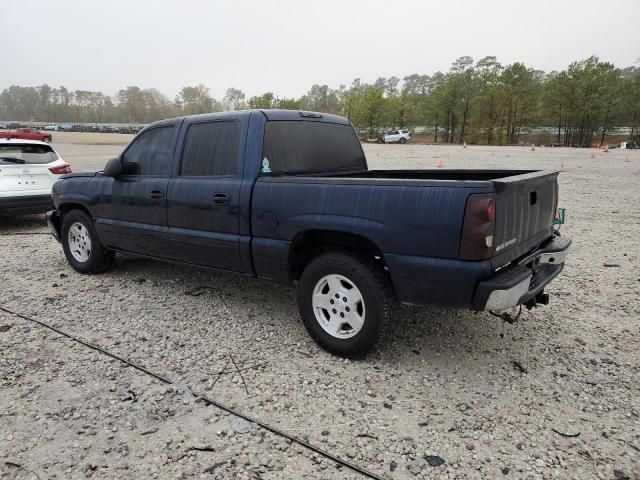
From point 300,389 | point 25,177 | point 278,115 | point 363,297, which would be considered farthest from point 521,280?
point 25,177

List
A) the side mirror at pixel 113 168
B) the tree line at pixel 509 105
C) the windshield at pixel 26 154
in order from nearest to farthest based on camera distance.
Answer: the side mirror at pixel 113 168
the windshield at pixel 26 154
the tree line at pixel 509 105

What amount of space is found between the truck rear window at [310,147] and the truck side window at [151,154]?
1.17m

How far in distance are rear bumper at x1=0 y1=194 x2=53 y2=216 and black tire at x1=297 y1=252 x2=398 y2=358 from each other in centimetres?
643

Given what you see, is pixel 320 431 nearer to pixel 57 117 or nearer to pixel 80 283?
pixel 80 283

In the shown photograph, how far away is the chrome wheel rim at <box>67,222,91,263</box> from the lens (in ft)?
18.0

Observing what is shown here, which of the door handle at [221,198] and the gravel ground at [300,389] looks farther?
the door handle at [221,198]

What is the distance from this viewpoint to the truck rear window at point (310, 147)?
13.0 ft

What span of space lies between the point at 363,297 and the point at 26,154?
7.46 m

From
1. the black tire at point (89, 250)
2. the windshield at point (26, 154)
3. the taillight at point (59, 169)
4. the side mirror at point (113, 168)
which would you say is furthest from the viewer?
the taillight at point (59, 169)

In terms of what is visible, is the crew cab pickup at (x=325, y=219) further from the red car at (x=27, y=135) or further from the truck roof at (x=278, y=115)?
the red car at (x=27, y=135)

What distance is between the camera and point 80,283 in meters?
5.28

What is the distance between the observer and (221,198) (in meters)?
3.95

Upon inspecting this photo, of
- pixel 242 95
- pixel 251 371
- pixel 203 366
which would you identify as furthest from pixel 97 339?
pixel 242 95

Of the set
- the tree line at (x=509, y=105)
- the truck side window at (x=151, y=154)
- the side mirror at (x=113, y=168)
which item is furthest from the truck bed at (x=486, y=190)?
the tree line at (x=509, y=105)
